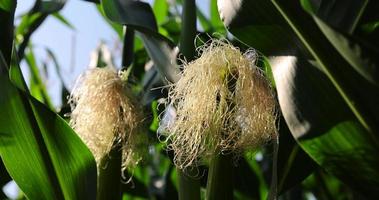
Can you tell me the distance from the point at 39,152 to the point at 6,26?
8.4 inches

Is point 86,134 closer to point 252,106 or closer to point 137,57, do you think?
point 252,106

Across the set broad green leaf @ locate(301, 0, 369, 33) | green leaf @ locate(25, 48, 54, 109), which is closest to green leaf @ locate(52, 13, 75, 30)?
green leaf @ locate(25, 48, 54, 109)

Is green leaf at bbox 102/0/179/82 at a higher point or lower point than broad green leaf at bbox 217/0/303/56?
lower

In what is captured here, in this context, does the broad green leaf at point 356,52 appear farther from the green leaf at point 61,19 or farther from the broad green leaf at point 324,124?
the green leaf at point 61,19

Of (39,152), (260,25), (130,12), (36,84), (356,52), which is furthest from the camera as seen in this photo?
(36,84)

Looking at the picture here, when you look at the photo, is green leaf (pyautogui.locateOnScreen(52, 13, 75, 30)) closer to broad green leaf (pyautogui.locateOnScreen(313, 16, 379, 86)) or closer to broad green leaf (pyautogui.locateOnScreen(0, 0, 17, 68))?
broad green leaf (pyautogui.locateOnScreen(0, 0, 17, 68))

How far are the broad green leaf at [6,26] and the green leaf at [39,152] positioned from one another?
10cm

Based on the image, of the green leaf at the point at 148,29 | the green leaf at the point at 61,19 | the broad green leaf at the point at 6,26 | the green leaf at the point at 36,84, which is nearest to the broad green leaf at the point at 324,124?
the green leaf at the point at 148,29

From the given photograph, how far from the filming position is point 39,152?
77 centimetres

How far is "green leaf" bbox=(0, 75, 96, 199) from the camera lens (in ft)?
2.48

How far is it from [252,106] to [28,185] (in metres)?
0.33

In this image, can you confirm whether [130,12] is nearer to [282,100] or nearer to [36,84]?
[282,100]

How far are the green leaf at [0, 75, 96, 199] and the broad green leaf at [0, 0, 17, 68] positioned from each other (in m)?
0.10

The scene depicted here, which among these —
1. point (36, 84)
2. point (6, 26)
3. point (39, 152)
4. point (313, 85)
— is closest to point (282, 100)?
point (313, 85)
